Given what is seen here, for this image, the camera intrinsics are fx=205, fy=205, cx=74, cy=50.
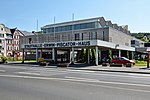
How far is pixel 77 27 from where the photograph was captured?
2226 inches

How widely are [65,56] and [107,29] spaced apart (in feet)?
43.7

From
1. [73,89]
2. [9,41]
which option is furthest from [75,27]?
[73,89]

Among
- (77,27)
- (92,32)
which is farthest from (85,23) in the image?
(92,32)

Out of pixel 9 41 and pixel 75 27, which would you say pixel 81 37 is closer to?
pixel 75 27

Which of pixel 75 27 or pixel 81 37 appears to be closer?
pixel 81 37

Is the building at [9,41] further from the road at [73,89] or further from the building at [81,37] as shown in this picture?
the road at [73,89]

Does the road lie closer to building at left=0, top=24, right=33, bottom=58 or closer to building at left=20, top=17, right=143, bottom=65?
building at left=20, top=17, right=143, bottom=65

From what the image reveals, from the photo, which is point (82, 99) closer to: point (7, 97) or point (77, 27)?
point (7, 97)

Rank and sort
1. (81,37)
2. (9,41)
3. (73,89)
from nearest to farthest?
(73,89)
(81,37)
(9,41)

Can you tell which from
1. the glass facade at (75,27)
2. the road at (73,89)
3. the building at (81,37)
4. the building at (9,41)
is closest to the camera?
the road at (73,89)

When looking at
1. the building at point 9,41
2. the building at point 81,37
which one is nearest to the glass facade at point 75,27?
the building at point 81,37

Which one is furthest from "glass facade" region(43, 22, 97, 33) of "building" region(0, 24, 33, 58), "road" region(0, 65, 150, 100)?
"road" region(0, 65, 150, 100)

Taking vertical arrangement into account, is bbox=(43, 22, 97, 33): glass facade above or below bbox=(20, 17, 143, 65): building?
above

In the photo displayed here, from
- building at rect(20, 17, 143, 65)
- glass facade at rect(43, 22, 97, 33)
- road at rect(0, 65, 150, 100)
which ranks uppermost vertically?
glass facade at rect(43, 22, 97, 33)
